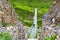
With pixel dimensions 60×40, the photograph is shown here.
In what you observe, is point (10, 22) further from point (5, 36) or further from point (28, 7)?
point (28, 7)

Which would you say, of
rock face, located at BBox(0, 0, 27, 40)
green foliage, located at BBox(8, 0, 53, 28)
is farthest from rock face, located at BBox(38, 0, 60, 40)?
green foliage, located at BBox(8, 0, 53, 28)

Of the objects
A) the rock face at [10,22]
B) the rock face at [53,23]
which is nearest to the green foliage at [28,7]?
the rock face at [53,23]

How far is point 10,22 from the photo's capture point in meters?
9.27

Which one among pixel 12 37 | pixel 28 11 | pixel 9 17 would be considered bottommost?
pixel 12 37

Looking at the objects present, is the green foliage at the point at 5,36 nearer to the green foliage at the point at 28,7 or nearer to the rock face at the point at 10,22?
the rock face at the point at 10,22

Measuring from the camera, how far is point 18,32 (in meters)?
9.26

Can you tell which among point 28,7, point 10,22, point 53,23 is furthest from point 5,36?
point 28,7

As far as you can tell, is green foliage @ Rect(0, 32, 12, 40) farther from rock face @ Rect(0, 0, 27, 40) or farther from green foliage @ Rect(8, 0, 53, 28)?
green foliage @ Rect(8, 0, 53, 28)

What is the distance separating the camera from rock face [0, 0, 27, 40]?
28.7 feet

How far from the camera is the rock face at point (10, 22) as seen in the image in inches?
345

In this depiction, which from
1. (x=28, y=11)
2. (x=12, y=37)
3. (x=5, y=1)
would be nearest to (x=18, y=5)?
(x=28, y=11)

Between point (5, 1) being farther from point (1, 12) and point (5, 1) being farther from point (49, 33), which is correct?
point (49, 33)

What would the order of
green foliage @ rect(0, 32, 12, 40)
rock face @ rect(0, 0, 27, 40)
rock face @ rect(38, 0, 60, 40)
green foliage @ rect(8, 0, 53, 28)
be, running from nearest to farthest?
green foliage @ rect(0, 32, 12, 40) → rock face @ rect(38, 0, 60, 40) → rock face @ rect(0, 0, 27, 40) → green foliage @ rect(8, 0, 53, 28)

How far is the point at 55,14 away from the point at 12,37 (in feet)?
6.32
